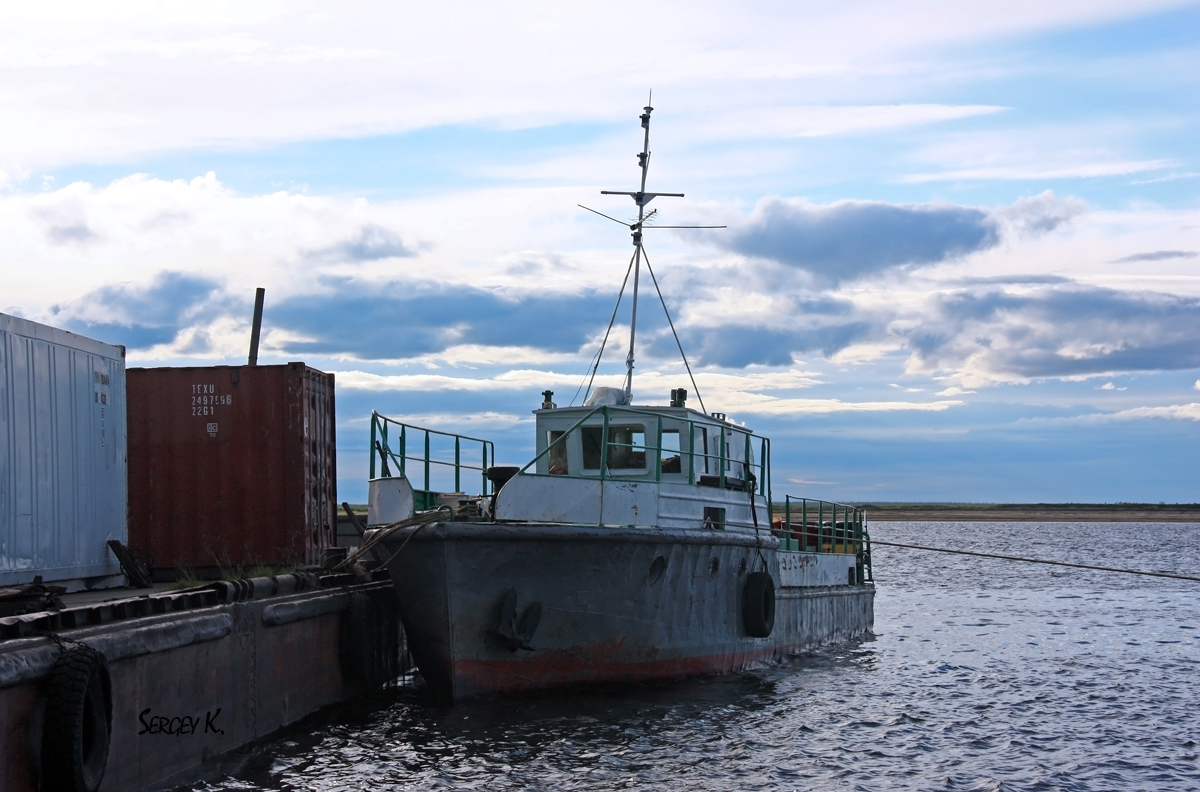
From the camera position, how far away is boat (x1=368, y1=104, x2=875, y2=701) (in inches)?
476

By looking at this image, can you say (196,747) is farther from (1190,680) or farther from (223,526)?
(1190,680)

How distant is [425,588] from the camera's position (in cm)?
1226

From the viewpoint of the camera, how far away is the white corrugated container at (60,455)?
1054 cm

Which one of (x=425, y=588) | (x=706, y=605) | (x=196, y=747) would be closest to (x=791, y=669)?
(x=706, y=605)

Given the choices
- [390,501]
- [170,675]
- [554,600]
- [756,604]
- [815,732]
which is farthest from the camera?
[756,604]

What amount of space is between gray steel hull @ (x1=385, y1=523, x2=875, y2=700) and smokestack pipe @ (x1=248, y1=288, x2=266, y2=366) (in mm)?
5404

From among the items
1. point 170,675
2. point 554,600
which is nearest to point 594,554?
point 554,600

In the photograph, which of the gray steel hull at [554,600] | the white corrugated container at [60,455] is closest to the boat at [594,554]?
the gray steel hull at [554,600]

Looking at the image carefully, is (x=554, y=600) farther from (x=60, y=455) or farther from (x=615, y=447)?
(x=60, y=455)

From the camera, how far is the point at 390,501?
13461mm

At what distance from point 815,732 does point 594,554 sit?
123 inches

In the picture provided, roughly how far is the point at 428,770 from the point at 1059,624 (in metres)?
18.0

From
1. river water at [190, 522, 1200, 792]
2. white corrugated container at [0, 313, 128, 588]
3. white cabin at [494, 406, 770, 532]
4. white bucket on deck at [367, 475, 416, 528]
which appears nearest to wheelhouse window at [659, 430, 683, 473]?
white cabin at [494, 406, 770, 532]

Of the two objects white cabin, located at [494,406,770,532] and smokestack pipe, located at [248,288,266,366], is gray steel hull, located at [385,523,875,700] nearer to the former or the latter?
white cabin, located at [494,406,770,532]
